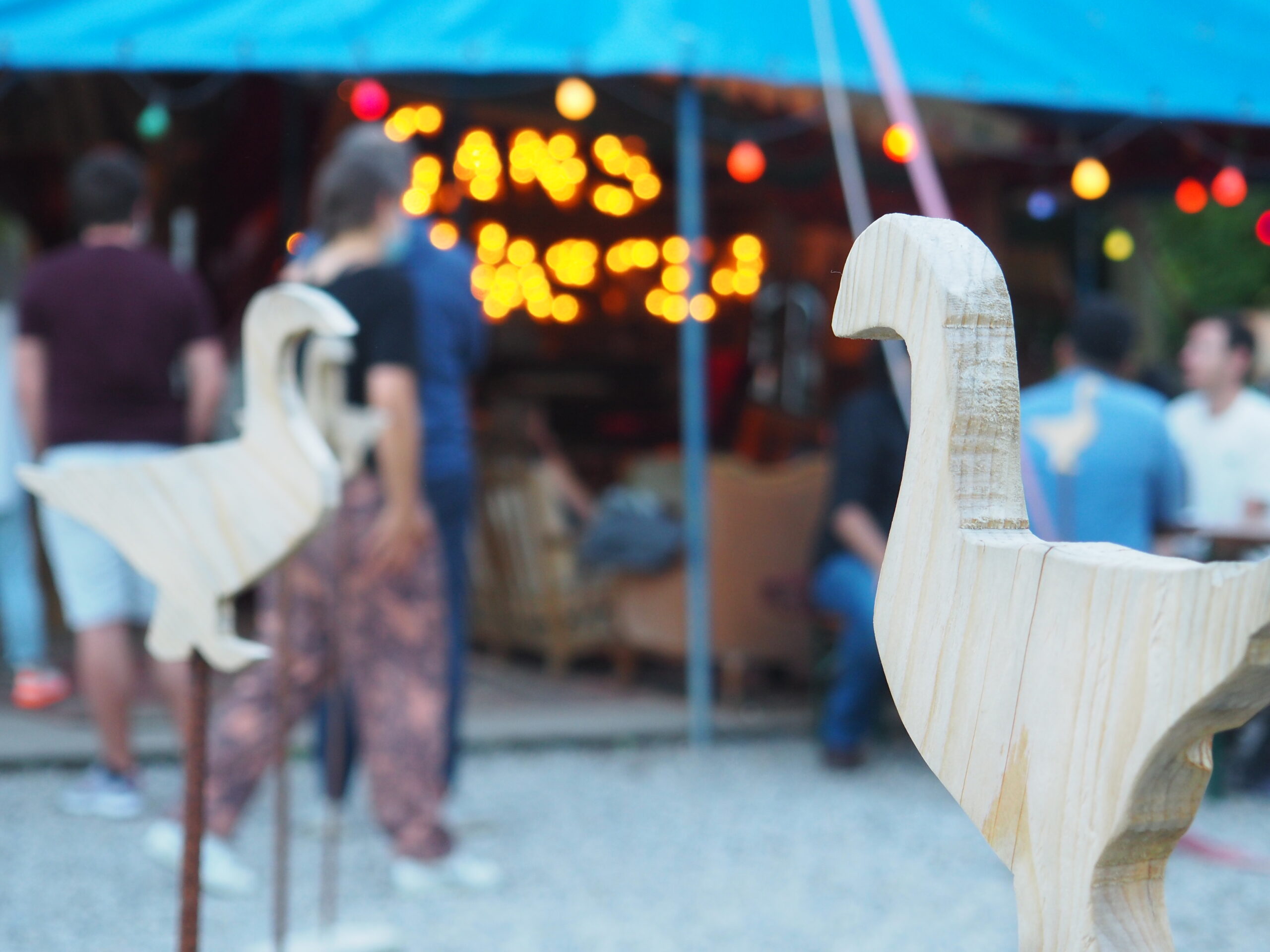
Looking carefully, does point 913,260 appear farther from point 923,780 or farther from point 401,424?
point 923,780

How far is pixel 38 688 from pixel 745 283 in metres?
5.80

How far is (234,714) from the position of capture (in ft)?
9.53

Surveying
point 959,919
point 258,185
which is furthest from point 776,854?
point 258,185

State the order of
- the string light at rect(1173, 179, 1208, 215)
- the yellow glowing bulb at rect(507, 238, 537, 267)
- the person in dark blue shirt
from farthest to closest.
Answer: the yellow glowing bulb at rect(507, 238, 537, 267) < the string light at rect(1173, 179, 1208, 215) < the person in dark blue shirt

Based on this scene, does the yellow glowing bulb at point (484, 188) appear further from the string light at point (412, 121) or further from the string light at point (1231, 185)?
the string light at point (1231, 185)

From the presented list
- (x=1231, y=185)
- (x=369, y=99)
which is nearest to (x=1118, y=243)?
(x=1231, y=185)

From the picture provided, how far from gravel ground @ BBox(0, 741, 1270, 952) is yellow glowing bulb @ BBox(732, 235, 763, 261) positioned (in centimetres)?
525

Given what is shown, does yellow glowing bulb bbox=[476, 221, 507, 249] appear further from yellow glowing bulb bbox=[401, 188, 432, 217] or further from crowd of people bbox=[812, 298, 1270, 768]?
crowd of people bbox=[812, 298, 1270, 768]

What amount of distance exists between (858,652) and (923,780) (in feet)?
1.43

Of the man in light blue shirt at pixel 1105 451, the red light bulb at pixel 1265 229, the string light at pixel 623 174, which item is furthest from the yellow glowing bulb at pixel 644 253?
the man in light blue shirt at pixel 1105 451

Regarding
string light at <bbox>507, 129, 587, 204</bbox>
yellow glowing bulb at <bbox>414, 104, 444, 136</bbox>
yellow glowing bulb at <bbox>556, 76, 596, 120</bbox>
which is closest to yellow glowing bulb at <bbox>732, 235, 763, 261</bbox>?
string light at <bbox>507, 129, 587, 204</bbox>

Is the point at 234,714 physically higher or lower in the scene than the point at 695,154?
lower

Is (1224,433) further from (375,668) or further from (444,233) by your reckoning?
(444,233)

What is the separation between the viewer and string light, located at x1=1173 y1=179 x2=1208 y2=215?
7.15 m
